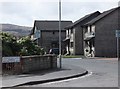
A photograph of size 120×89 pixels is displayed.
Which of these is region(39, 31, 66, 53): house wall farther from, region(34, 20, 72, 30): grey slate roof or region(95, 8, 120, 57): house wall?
region(95, 8, 120, 57): house wall

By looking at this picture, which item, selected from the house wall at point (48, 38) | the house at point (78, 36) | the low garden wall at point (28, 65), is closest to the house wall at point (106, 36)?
the house at point (78, 36)

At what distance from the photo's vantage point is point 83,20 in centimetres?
6725

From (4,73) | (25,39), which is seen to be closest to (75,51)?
(25,39)

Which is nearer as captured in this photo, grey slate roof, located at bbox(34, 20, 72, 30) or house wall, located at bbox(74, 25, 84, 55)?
house wall, located at bbox(74, 25, 84, 55)

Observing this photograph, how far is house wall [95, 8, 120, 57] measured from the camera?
181ft

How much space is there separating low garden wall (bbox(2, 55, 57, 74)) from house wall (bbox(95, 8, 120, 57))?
31112mm

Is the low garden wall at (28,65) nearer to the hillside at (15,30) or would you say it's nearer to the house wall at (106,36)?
the hillside at (15,30)

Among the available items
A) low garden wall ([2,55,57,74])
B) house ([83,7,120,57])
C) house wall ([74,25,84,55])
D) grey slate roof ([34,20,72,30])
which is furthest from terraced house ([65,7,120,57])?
low garden wall ([2,55,57,74])

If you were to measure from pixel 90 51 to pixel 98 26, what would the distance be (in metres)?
4.46

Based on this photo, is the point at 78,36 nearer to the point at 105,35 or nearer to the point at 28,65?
the point at 105,35

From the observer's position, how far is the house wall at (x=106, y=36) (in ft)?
181

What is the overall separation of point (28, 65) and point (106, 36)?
35305mm

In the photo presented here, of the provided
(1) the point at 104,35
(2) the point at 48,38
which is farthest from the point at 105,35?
(2) the point at 48,38

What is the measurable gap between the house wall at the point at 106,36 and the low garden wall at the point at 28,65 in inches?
1225
